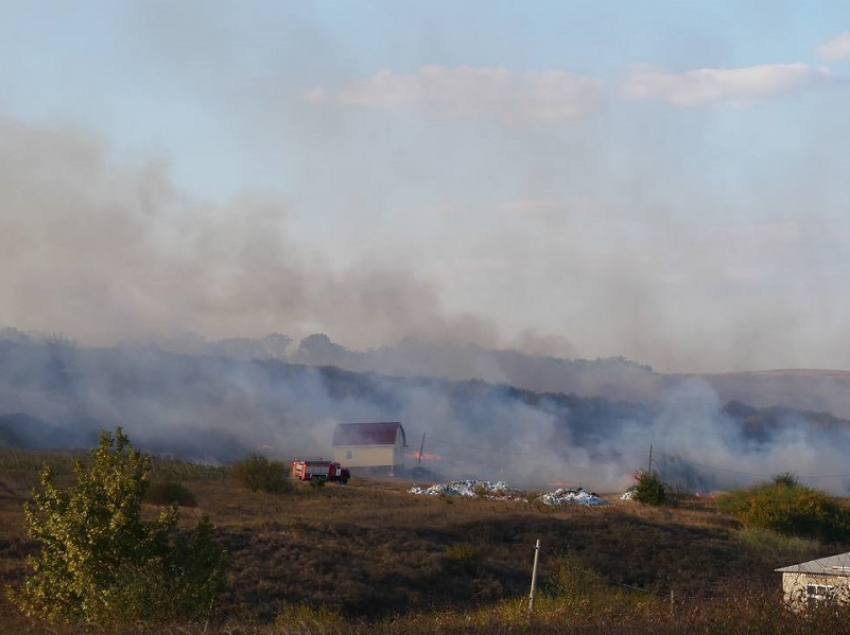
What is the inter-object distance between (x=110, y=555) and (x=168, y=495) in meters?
30.3

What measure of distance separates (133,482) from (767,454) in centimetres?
9954

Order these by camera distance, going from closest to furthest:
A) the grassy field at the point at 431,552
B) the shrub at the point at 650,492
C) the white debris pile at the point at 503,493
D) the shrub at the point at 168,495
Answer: the grassy field at the point at 431,552, the shrub at the point at 168,495, the white debris pile at the point at 503,493, the shrub at the point at 650,492

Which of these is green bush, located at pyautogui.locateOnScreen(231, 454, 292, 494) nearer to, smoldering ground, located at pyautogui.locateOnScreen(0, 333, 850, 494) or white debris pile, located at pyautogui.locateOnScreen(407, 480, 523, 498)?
white debris pile, located at pyautogui.locateOnScreen(407, 480, 523, 498)

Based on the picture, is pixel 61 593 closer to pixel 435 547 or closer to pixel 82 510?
pixel 82 510

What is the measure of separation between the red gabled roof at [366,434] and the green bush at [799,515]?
42755 mm

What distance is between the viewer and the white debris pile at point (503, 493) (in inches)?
2640

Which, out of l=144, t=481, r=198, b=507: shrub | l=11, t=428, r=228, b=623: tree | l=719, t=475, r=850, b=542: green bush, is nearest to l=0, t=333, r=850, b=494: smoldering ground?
l=719, t=475, r=850, b=542: green bush

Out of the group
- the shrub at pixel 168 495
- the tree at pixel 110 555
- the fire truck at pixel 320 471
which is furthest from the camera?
the fire truck at pixel 320 471

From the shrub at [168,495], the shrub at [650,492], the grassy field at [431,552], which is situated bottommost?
the grassy field at [431,552]

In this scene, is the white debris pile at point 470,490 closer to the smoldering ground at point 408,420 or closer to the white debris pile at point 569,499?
the white debris pile at point 569,499

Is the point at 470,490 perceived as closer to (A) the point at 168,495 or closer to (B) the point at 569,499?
(B) the point at 569,499

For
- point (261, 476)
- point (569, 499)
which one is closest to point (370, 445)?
point (569, 499)

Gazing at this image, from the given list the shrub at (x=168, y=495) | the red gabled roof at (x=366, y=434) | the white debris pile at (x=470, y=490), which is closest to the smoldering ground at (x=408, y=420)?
the red gabled roof at (x=366, y=434)

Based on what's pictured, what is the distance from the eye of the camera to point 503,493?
238 feet
